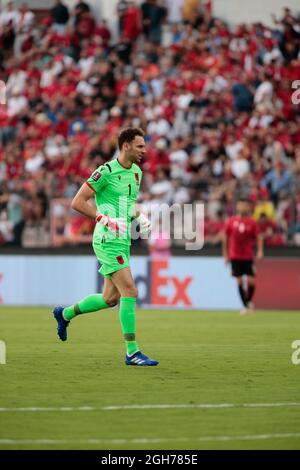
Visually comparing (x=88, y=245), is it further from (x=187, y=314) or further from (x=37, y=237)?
(x=187, y=314)

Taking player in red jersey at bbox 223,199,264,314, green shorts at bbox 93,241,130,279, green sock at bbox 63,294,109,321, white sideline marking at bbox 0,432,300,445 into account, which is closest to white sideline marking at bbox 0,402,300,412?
white sideline marking at bbox 0,432,300,445

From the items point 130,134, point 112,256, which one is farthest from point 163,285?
point 130,134

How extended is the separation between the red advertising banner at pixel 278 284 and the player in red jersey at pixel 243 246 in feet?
3.44

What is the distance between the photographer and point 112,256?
41.6 feet

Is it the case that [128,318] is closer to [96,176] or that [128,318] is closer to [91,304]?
[91,304]

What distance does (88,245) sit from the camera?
25891 mm

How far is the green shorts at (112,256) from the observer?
1262 cm

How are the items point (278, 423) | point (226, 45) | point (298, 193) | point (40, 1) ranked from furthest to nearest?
1. point (40, 1)
2. point (226, 45)
3. point (298, 193)
4. point (278, 423)

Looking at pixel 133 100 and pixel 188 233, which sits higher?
pixel 133 100

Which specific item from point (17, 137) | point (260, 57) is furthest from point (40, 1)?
point (260, 57)

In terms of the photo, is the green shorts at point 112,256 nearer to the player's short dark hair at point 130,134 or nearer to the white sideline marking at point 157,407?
the player's short dark hair at point 130,134

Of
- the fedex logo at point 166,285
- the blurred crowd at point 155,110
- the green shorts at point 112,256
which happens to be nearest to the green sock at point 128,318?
the green shorts at point 112,256

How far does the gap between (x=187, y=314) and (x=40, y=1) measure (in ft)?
45.4
